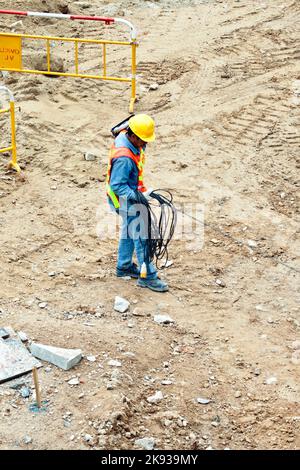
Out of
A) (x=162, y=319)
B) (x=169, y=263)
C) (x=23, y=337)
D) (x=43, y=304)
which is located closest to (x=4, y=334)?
(x=23, y=337)

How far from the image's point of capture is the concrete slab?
5.33 metres

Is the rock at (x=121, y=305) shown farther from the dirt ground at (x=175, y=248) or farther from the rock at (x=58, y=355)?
the rock at (x=58, y=355)

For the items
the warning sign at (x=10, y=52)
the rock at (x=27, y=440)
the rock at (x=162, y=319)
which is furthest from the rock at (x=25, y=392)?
the warning sign at (x=10, y=52)

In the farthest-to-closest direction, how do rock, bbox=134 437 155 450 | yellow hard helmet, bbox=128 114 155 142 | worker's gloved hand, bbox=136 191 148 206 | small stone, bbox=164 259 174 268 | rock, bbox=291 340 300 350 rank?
1. small stone, bbox=164 259 174 268
2. worker's gloved hand, bbox=136 191 148 206
3. yellow hard helmet, bbox=128 114 155 142
4. rock, bbox=291 340 300 350
5. rock, bbox=134 437 155 450

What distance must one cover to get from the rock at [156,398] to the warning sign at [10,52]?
6.70 metres

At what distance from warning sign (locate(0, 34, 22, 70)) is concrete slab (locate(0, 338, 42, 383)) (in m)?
6.05

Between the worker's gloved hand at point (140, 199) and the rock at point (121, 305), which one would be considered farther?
the worker's gloved hand at point (140, 199)

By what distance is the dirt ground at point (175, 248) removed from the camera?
5.23 meters

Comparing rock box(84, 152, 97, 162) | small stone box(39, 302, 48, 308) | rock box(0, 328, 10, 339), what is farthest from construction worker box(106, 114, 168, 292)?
rock box(84, 152, 97, 162)

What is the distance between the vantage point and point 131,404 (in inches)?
206

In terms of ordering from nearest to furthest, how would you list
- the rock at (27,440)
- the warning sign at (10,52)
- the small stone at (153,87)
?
the rock at (27,440) < the warning sign at (10,52) < the small stone at (153,87)

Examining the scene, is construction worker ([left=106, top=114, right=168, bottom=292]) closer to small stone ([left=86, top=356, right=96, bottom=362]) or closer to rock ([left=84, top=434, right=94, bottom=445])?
small stone ([left=86, top=356, right=96, bottom=362])
